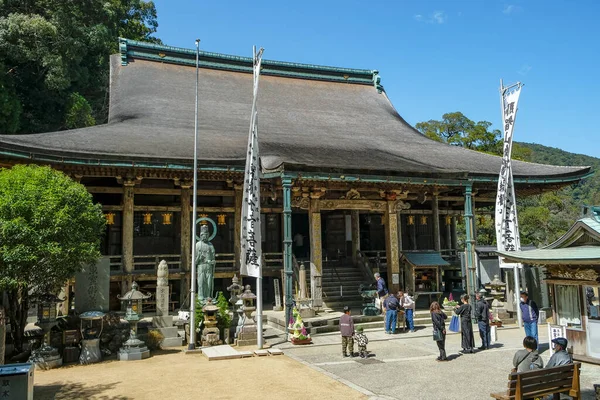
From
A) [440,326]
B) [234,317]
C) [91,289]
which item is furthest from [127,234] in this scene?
[440,326]

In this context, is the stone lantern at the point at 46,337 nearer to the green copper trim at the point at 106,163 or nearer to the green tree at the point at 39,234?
the green tree at the point at 39,234

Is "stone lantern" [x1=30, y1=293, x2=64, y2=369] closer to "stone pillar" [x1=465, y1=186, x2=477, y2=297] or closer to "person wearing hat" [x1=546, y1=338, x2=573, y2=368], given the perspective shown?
"person wearing hat" [x1=546, y1=338, x2=573, y2=368]

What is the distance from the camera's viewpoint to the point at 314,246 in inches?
688

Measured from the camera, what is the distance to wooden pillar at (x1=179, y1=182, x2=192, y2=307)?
18.2 m

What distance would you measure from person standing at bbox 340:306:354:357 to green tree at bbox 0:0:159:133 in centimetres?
2225

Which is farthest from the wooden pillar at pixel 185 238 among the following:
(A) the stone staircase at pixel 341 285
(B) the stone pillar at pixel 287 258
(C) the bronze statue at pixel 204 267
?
(A) the stone staircase at pixel 341 285

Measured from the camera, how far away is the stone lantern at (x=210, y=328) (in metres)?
13.1

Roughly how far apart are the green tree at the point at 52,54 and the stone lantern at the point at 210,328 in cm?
1861

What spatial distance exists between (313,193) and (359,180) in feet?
7.89

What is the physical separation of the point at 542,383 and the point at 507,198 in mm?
9345

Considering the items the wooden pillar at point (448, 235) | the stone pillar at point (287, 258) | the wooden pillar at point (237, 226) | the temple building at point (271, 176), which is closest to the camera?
the stone pillar at point (287, 258)

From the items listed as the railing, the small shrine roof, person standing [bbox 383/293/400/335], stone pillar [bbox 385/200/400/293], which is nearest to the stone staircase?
stone pillar [bbox 385/200/400/293]

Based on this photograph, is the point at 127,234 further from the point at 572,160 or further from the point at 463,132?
the point at 572,160

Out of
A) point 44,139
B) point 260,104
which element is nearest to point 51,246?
point 44,139
